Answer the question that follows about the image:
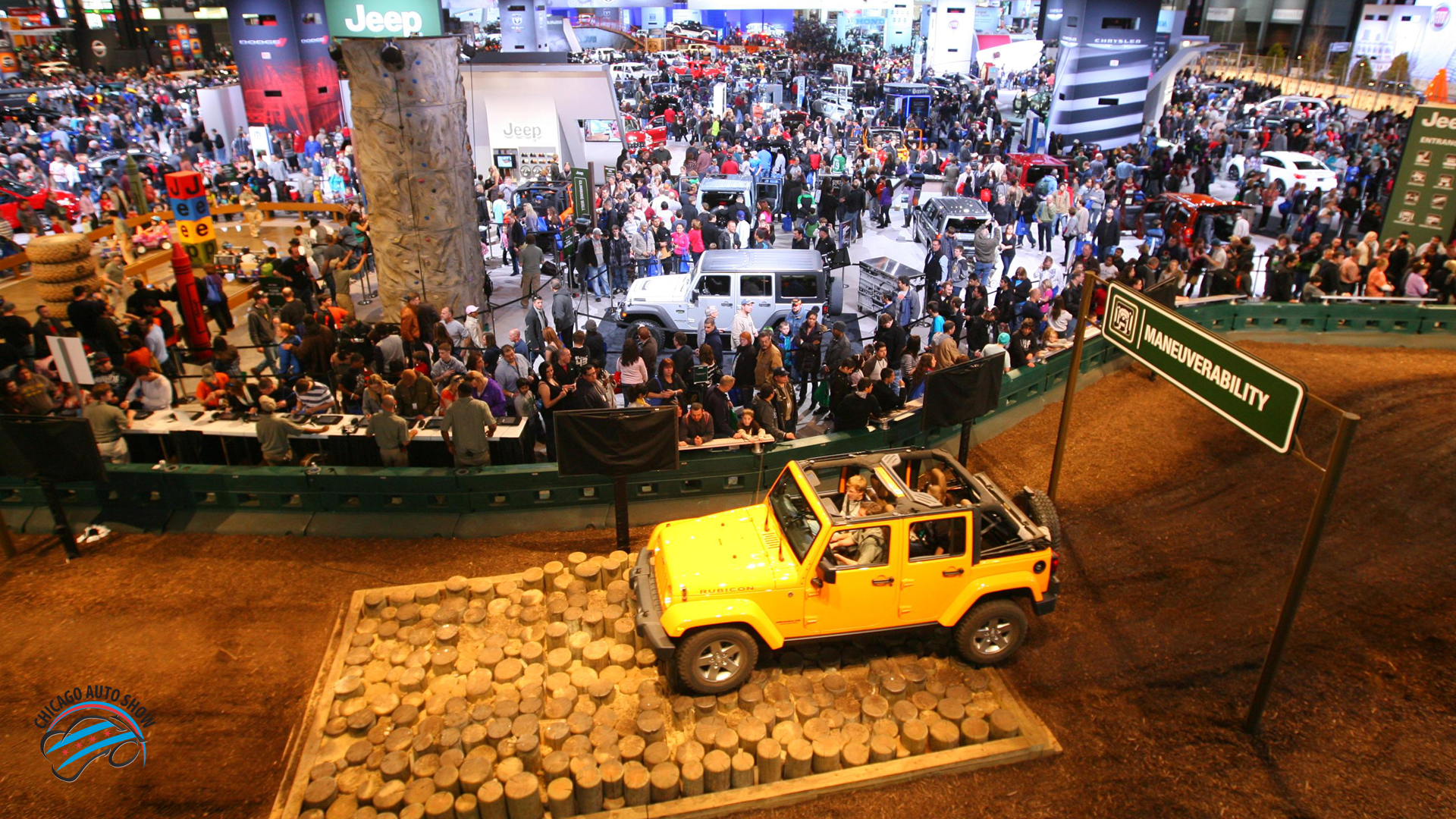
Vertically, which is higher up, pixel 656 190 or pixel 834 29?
pixel 834 29

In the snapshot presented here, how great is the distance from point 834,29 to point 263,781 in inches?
2707

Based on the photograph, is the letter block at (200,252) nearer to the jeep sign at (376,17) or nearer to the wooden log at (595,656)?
the jeep sign at (376,17)

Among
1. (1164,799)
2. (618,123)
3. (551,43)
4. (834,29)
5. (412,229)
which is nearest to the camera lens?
(1164,799)

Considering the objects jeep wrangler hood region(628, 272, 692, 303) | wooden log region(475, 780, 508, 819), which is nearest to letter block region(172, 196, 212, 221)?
jeep wrangler hood region(628, 272, 692, 303)

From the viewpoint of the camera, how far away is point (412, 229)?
14984 mm

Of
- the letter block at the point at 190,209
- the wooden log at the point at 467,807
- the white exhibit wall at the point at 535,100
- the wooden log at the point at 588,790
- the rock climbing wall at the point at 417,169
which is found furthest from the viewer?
the white exhibit wall at the point at 535,100

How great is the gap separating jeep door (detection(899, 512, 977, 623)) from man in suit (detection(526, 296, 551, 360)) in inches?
318

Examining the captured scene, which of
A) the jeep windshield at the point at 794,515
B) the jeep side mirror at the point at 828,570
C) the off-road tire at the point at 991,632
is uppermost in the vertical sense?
the jeep windshield at the point at 794,515

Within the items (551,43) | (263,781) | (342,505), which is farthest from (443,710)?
(551,43)

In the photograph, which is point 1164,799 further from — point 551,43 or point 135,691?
point 551,43

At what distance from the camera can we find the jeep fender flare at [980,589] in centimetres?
671

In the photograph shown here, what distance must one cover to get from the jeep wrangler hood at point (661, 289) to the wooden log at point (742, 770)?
1000cm

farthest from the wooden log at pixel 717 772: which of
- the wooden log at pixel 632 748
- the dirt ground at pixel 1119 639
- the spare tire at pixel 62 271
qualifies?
the spare tire at pixel 62 271

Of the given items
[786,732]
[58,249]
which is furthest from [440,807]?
[58,249]
